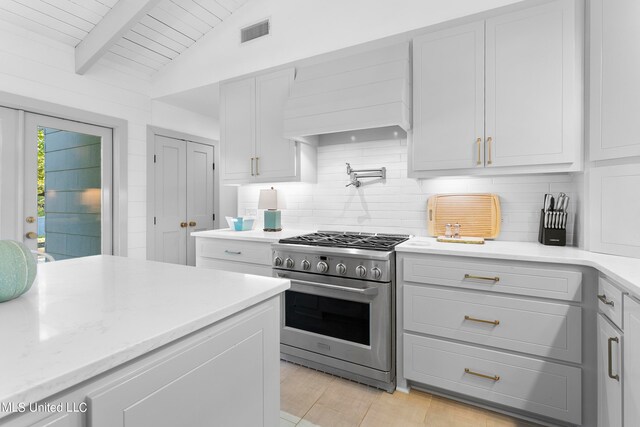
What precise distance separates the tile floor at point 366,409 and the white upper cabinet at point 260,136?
68.2 inches

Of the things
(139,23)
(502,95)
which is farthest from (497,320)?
(139,23)

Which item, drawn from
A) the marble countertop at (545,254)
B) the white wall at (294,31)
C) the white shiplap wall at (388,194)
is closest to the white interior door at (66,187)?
the white wall at (294,31)

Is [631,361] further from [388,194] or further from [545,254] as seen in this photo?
[388,194]

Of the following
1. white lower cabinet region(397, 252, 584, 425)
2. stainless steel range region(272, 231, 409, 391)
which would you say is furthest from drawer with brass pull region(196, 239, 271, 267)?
white lower cabinet region(397, 252, 584, 425)

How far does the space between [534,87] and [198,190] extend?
3.99m

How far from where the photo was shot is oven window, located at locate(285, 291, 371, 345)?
7.61ft

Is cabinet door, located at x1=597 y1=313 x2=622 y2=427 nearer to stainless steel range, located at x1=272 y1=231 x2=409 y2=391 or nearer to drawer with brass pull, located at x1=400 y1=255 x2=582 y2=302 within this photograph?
drawer with brass pull, located at x1=400 y1=255 x2=582 y2=302

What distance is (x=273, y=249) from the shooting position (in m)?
2.69

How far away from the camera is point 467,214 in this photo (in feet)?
8.50

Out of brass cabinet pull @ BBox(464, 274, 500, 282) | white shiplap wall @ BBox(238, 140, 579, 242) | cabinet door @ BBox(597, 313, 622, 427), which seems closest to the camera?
cabinet door @ BBox(597, 313, 622, 427)

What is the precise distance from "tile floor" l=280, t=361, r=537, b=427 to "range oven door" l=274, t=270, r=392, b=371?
20 centimetres

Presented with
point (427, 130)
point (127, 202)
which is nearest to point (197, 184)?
point (127, 202)

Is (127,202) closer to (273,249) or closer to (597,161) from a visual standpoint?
(273,249)

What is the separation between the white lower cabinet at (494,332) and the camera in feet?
5.95
